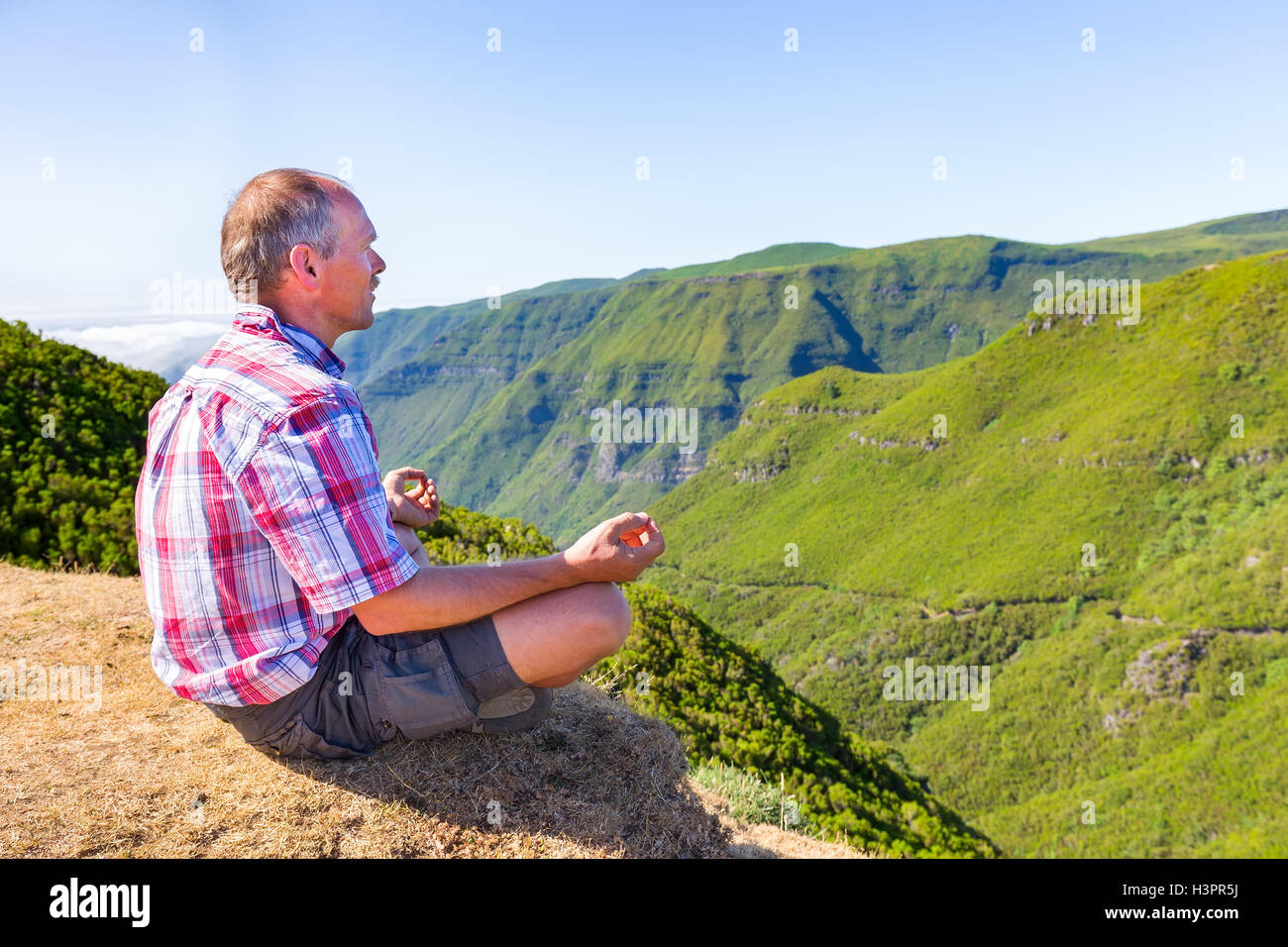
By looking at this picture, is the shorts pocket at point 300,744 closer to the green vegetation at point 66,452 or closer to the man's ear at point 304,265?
the man's ear at point 304,265

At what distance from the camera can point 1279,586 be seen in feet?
278

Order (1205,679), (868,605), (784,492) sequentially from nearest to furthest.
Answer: (1205,679) → (868,605) → (784,492)

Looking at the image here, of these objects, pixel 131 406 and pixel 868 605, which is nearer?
pixel 131 406

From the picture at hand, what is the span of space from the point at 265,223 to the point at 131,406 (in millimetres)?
9650

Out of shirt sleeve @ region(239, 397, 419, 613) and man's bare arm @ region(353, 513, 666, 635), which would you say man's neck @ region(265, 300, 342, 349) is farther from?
man's bare arm @ region(353, 513, 666, 635)

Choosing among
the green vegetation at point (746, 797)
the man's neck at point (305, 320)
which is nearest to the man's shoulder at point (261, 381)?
the man's neck at point (305, 320)

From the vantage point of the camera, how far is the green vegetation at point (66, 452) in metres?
8.37

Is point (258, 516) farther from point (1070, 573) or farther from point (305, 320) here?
point (1070, 573)

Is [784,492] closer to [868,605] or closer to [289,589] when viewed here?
[868,605]

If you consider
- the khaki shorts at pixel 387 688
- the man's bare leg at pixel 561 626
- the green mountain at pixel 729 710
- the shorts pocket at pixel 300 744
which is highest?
the man's bare leg at pixel 561 626

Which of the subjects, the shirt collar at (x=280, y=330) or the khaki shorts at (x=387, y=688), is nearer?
the shirt collar at (x=280, y=330)

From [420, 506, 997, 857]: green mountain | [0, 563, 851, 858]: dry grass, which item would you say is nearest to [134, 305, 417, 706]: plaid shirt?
[0, 563, 851, 858]: dry grass

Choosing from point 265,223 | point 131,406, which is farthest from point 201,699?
point 131,406

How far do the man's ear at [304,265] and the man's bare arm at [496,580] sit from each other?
4.35 ft
